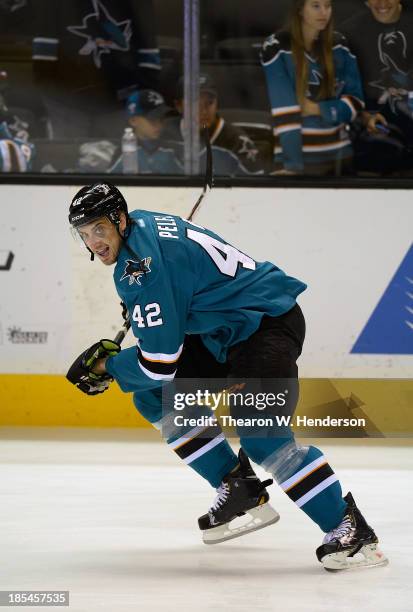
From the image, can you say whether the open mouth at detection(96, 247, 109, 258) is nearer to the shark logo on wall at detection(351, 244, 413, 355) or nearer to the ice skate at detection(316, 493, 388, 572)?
the ice skate at detection(316, 493, 388, 572)

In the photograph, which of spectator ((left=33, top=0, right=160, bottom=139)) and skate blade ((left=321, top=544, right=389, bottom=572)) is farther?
spectator ((left=33, top=0, right=160, bottom=139))

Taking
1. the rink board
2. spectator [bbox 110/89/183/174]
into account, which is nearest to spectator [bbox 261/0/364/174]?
the rink board

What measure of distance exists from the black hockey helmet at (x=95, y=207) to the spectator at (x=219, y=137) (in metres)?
2.69

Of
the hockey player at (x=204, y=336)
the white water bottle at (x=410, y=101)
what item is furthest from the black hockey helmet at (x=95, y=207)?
the white water bottle at (x=410, y=101)

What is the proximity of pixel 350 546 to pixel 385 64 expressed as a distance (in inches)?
131

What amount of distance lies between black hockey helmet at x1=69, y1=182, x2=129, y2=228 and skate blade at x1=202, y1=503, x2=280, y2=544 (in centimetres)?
92

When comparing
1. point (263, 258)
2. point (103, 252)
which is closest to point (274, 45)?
point (263, 258)

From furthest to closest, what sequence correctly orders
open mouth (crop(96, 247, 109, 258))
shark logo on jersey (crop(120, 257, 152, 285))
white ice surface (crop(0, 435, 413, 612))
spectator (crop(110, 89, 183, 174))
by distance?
spectator (crop(110, 89, 183, 174)), open mouth (crop(96, 247, 109, 258)), shark logo on jersey (crop(120, 257, 152, 285)), white ice surface (crop(0, 435, 413, 612))

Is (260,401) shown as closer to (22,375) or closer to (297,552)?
(297,552)

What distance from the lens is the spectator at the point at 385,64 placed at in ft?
18.2

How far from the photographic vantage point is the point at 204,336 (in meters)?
3.04

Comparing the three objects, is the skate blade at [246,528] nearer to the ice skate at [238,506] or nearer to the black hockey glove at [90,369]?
the ice skate at [238,506]

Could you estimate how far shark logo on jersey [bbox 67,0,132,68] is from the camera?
5570 millimetres

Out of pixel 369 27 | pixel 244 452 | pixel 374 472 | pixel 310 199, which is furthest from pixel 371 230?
pixel 244 452
